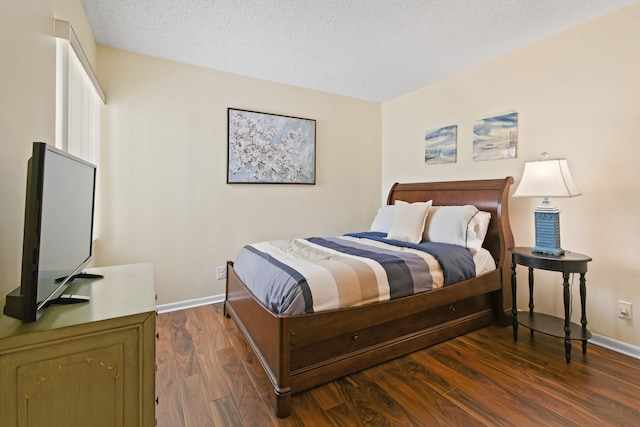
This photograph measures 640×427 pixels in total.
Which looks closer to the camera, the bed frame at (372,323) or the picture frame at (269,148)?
the bed frame at (372,323)

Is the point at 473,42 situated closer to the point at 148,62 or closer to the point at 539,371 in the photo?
the point at 539,371

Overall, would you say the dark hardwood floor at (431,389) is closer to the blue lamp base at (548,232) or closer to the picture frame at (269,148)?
the blue lamp base at (548,232)

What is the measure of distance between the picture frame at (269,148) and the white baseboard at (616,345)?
305cm

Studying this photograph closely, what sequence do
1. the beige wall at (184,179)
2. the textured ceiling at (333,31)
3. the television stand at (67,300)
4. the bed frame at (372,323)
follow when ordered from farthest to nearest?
the beige wall at (184,179), the textured ceiling at (333,31), the bed frame at (372,323), the television stand at (67,300)

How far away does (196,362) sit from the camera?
6.89ft

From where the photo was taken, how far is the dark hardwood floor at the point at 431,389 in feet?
5.16

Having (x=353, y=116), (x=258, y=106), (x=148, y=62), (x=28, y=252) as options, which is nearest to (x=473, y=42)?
(x=353, y=116)

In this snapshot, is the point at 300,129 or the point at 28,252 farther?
the point at 300,129

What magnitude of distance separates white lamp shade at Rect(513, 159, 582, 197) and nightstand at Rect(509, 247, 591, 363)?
1.50 ft

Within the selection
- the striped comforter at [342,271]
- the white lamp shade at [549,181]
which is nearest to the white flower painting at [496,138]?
the white lamp shade at [549,181]

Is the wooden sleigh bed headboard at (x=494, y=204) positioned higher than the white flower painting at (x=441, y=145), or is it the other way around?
the white flower painting at (x=441, y=145)

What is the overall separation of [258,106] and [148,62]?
3.69 ft

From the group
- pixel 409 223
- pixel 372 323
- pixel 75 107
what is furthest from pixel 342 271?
pixel 75 107

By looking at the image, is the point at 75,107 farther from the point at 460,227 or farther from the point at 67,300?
the point at 460,227
